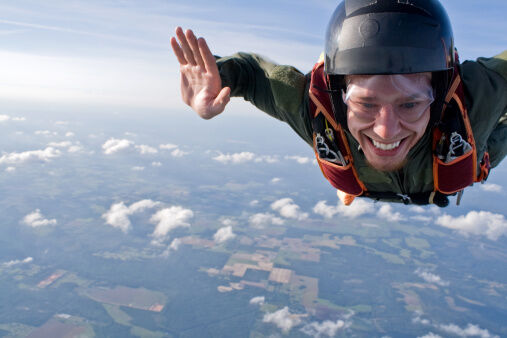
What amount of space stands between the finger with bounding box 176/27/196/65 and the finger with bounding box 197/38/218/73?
3.5 inches

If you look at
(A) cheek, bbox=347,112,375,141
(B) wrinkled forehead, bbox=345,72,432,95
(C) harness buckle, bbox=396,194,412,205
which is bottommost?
(C) harness buckle, bbox=396,194,412,205

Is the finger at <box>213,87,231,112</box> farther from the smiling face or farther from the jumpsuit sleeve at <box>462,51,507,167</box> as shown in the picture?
the jumpsuit sleeve at <box>462,51,507,167</box>

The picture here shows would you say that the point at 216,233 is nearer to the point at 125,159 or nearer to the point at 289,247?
the point at 289,247

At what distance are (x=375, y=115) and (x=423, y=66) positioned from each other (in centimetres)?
33

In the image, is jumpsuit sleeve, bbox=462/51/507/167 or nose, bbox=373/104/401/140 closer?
nose, bbox=373/104/401/140

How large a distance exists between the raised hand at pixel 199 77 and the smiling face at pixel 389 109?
27.7 inches

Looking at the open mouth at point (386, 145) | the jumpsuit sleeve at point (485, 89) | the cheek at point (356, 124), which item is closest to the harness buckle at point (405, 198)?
the jumpsuit sleeve at point (485, 89)

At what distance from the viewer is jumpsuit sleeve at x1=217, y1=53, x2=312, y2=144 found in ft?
7.14

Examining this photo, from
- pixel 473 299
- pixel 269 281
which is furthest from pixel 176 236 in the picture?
pixel 473 299

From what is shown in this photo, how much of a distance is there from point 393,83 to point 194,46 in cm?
106

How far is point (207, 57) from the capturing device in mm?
1860

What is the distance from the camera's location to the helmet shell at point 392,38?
5.54 ft

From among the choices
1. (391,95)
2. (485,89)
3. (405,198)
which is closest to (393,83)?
(391,95)

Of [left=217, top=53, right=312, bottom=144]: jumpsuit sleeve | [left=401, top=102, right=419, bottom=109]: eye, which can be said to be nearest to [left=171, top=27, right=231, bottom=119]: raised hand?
[left=217, top=53, right=312, bottom=144]: jumpsuit sleeve
